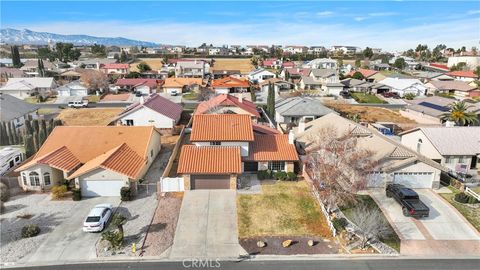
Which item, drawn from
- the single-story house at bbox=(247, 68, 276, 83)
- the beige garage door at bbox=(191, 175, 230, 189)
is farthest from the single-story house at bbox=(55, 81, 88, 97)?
the beige garage door at bbox=(191, 175, 230, 189)

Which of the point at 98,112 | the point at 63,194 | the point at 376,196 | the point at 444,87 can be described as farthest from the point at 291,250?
the point at 444,87

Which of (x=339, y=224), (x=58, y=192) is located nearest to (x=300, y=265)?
(x=339, y=224)

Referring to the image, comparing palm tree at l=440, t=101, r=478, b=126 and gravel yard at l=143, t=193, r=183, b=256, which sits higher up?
palm tree at l=440, t=101, r=478, b=126

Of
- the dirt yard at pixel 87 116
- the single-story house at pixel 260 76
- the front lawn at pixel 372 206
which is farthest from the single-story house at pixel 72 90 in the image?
the front lawn at pixel 372 206

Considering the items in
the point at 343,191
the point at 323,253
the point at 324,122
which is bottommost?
the point at 323,253

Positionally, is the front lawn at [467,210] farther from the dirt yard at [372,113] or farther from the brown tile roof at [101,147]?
the dirt yard at [372,113]

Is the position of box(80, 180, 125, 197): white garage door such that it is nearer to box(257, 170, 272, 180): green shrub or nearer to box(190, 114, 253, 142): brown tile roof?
box(190, 114, 253, 142): brown tile roof

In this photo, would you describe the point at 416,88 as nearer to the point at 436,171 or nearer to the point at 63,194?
the point at 436,171
